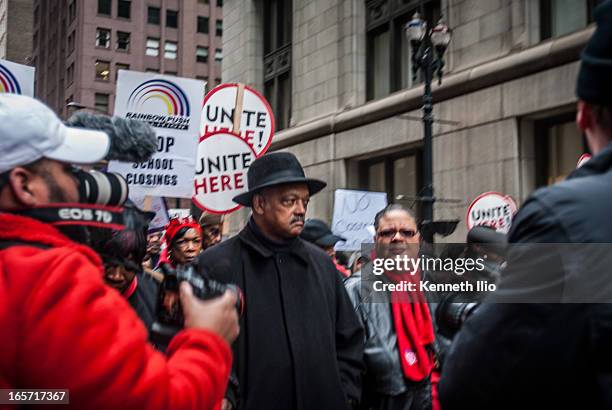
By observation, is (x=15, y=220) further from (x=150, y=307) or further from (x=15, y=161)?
(x=150, y=307)

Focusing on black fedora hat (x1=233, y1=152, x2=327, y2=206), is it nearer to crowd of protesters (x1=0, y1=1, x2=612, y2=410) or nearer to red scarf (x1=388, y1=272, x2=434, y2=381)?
red scarf (x1=388, y1=272, x2=434, y2=381)

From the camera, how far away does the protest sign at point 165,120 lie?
625 cm

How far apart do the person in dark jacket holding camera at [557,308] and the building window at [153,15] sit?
69.8m

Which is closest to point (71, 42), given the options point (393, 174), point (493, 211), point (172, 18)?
point (172, 18)

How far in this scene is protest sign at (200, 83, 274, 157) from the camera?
280 inches

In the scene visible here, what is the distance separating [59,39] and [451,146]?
5878cm

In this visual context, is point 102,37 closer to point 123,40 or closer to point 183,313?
point 123,40

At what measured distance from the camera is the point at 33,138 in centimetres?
191

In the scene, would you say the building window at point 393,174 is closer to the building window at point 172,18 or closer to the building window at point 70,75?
the building window at point 70,75

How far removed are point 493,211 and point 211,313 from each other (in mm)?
11040

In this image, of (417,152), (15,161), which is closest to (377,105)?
(417,152)

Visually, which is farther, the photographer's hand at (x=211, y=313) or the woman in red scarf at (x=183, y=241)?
the woman in red scarf at (x=183, y=241)

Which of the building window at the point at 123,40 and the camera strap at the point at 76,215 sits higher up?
the building window at the point at 123,40

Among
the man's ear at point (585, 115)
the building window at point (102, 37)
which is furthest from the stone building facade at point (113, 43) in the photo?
the man's ear at point (585, 115)
